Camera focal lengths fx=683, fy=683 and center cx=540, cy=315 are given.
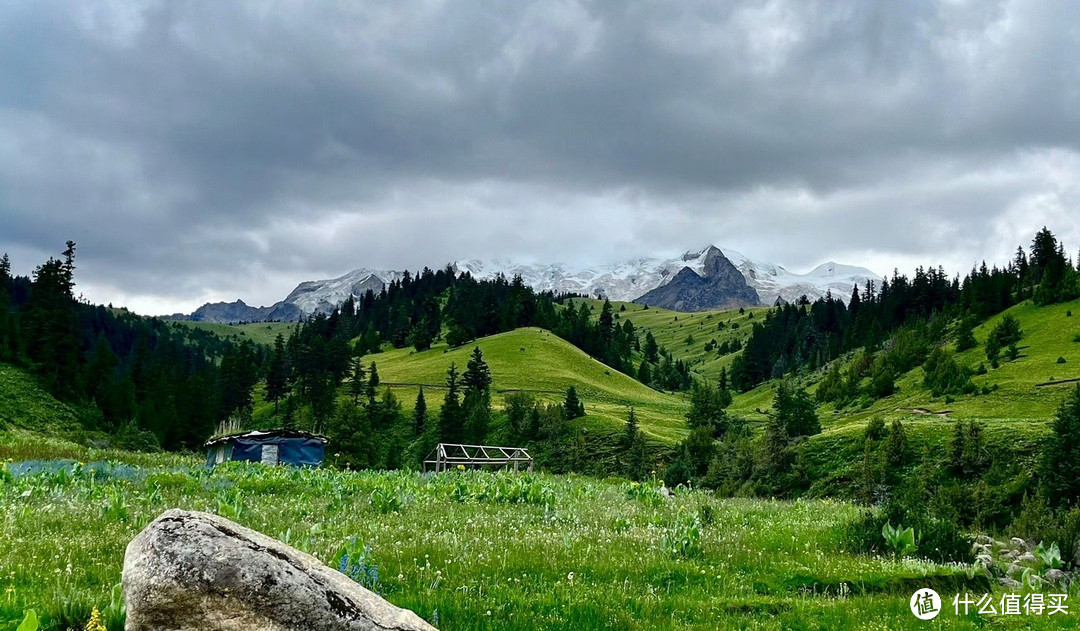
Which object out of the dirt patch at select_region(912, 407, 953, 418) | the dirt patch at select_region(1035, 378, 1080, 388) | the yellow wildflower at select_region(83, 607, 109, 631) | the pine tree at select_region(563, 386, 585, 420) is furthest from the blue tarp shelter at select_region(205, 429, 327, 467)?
the dirt patch at select_region(1035, 378, 1080, 388)

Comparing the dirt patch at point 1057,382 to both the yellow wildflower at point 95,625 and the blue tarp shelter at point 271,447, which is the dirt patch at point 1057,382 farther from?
the yellow wildflower at point 95,625

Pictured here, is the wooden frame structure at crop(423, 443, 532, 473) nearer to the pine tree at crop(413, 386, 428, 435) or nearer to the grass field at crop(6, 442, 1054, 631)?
the grass field at crop(6, 442, 1054, 631)

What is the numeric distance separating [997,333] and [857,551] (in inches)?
4072

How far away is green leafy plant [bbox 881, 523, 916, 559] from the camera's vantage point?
41.1ft

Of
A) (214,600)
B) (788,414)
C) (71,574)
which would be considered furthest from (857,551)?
(788,414)

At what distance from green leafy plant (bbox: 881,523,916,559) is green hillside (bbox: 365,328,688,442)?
350ft

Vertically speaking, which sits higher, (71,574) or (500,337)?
(500,337)

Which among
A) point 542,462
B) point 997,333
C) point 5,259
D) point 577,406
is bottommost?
point 542,462

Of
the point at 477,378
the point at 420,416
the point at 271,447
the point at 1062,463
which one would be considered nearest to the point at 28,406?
the point at 271,447

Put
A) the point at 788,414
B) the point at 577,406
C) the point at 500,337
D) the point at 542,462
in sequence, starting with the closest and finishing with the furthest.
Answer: the point at 788,414, the point at 542,462, the point at 577,406, the point at 500,337

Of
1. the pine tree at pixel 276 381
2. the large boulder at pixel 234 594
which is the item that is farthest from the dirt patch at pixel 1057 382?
the pine tree at pixel 276 381

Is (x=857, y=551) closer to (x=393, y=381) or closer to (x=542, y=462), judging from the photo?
(x=542, y=462)

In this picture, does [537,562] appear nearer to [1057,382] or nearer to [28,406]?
[28,406]

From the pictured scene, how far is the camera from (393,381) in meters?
163
